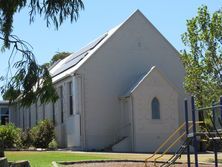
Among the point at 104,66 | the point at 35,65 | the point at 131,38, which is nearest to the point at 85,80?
the point at 104,66

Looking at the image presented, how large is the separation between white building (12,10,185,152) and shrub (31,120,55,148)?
817 millimetres

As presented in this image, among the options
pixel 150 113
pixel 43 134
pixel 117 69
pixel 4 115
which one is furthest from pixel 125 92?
pixel 4 115

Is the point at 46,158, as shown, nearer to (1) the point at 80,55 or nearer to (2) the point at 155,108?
(2) the point at 155,108

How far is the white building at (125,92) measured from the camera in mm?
37469

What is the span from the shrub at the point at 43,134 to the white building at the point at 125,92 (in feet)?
2.68

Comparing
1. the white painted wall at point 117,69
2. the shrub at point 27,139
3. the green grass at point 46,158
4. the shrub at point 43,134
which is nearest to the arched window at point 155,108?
the white painted wall at point 117,69

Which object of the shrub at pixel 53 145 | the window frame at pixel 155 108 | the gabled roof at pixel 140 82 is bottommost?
the shrub at pixel 53 145

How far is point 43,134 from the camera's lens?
136ft

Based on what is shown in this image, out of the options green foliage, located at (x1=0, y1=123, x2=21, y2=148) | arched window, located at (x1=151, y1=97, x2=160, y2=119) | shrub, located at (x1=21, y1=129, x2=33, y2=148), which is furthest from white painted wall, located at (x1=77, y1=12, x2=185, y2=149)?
green foliage, located at (x1=0, y1=123, x2=21, y2=148)

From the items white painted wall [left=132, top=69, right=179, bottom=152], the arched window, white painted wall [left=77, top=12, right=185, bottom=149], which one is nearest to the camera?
white painted wall [left=132, top=69, right=179, bottom=152]

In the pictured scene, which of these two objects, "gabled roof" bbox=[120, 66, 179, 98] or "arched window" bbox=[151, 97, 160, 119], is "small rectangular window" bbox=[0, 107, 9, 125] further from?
"arched window" bbox=[151, 97, 160, 119]

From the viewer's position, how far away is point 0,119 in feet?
214

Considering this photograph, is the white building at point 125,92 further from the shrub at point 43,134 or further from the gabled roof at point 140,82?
the shrub at point 43,134

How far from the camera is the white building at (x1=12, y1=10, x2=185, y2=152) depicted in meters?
37.5
